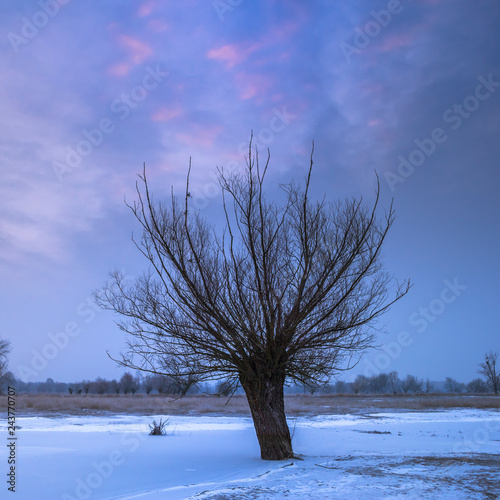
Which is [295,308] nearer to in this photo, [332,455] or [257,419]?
A: [257,419]

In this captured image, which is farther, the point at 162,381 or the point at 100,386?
the point at 100,386

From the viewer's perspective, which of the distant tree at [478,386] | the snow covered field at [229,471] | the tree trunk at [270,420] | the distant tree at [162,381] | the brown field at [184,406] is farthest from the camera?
the distant tree at [478,386]

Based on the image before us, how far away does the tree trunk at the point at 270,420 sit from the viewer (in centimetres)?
984

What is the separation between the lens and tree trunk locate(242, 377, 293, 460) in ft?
32.3

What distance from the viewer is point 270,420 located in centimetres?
992

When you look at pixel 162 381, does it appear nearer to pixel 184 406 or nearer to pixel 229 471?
pixel 229 471

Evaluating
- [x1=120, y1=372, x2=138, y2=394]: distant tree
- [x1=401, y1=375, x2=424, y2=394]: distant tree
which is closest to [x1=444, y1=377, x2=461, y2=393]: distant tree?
[x1=401, y1=375, x2=424, y2=394]: distant tree

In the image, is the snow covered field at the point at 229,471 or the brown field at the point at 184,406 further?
the brown field at the point at 184,406

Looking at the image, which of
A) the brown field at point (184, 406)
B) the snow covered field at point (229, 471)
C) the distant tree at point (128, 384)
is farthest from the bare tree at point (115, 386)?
the snow covered field at point (229, 471)

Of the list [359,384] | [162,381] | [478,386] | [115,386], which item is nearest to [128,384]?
[115,386]

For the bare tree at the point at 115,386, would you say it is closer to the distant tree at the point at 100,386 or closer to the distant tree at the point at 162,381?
the distant tree at the point at 100,386

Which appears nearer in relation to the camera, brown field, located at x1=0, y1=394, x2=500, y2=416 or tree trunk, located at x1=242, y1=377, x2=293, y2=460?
tree trunk, located at x1=242, y1=377, x2=293, y2=460

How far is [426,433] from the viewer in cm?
1842

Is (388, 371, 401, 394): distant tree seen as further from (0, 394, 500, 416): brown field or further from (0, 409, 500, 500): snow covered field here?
(0, 409, 500, 500): snow covered field
